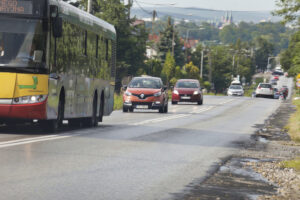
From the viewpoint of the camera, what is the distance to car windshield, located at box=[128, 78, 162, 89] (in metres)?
36.3

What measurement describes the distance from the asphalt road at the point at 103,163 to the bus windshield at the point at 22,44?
1495 millimetres

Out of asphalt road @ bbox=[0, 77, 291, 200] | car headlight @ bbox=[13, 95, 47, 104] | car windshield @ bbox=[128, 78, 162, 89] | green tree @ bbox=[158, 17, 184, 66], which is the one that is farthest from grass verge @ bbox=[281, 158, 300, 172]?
green tree @ bbox=[158, 17, 184, 66]

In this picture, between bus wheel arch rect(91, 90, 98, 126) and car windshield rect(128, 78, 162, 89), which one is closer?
bus wheel arch rect(91, 90, 98, 126)

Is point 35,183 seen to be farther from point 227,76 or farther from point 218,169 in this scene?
point 227,76

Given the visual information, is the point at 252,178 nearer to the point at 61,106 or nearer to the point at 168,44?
the point at 61,106

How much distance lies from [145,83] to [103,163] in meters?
24.7

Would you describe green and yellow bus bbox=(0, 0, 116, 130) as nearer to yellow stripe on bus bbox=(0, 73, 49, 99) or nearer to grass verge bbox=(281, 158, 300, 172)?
yellow stripe on bus bbox=(0, 73, 49, 99)

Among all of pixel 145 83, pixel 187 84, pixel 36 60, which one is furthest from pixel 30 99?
pixel 187 84

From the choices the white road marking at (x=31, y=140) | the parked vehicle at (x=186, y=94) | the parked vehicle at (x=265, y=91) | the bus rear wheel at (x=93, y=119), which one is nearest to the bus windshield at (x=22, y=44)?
the white road marking at (x=31, y=140)

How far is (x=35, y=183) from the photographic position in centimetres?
923

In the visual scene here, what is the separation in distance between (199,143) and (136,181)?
25.1 ft

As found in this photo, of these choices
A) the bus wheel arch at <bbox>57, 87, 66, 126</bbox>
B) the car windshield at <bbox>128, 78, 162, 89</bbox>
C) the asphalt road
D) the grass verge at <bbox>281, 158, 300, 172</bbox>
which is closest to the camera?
the asphalt road

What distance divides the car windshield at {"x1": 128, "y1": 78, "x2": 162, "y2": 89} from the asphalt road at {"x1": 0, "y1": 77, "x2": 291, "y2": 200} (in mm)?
16427

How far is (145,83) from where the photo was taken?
3650 centimetres
